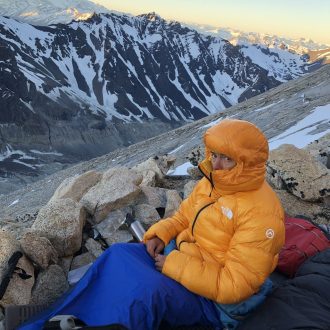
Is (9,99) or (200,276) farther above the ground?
(200,276)

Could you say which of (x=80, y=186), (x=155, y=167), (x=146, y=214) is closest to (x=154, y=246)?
(x=146, y=214)

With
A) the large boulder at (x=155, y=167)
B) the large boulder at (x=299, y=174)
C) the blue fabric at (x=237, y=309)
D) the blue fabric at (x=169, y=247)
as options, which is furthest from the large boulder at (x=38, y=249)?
the large boulder at (x=299, y=174)

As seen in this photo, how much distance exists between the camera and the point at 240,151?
13.9 feet

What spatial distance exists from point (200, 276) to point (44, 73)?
17681 cm

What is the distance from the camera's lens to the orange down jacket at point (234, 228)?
4.13m

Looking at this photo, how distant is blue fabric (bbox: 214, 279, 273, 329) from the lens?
4.44 m

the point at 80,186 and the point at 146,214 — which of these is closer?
the point at 146,214

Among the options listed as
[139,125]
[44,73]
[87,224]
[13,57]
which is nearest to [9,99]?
[13,57]

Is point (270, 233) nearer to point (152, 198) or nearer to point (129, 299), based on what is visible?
point (129, 299)

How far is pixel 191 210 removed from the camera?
5.31m

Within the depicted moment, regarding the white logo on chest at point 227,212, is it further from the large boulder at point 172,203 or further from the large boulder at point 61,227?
the large boulder at point 172,203

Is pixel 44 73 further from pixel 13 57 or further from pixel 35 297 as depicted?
pixel 35 297

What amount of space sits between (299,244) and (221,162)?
2.02 metres

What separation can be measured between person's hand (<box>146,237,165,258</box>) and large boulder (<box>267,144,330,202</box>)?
3573mm
